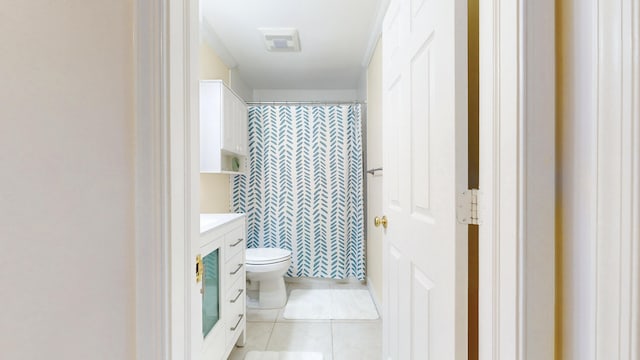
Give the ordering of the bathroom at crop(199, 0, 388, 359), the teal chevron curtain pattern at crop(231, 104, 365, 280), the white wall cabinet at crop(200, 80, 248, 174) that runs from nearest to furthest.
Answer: the white wall cabinet at crop(200, 80, 248, 174) → the bathroom at crop(199, 0, 388, 359) → the teal chevron curtain pattern at crop(231, 104, 365, 280)

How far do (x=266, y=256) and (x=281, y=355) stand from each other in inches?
32.1

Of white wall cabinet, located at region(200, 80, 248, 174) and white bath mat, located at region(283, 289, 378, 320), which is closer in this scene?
white wall cabinet, located at region(200, 80, 248, 174)

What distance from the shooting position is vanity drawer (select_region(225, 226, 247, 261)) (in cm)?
177

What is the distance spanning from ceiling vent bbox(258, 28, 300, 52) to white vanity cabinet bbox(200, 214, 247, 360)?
1.52 metres

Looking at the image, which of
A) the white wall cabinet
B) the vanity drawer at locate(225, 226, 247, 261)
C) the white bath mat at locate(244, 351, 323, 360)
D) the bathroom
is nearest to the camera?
the vanity drawer at locate(225, 226, 247, 261)

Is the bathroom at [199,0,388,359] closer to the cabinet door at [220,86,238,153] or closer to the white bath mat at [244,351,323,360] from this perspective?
the cabinet door at [220,86,238,153]

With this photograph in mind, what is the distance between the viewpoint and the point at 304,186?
3074mm

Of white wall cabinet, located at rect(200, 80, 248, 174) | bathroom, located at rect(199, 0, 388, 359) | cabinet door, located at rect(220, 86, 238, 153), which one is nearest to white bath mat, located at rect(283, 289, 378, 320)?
bathroom, located at rect(199, 0, 388, 359)

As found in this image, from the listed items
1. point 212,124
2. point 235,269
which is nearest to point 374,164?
point 212,124
